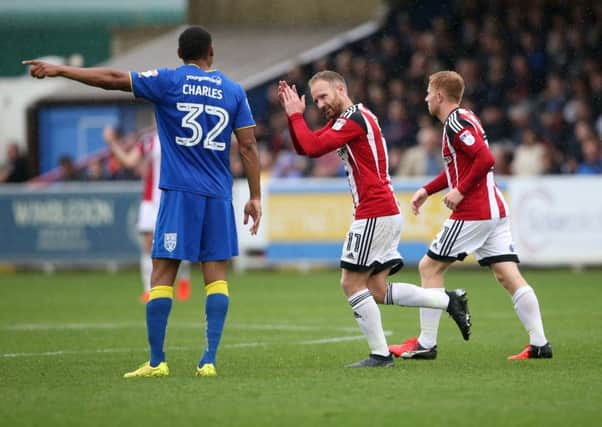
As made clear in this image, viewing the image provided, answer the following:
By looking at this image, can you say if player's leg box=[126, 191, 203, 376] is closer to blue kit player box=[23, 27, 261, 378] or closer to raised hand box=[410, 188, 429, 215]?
blue kit player box=[23, 27, 261, 378]

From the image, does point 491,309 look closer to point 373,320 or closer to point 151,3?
point 373,320

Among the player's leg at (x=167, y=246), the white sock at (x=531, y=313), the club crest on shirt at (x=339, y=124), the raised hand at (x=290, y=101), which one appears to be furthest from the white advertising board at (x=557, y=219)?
the player's leg at (x=167, y=246)

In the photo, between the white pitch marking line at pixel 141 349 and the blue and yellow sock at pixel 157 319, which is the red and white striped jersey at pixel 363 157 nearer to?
the blue and yellow sock at pixel 157 319

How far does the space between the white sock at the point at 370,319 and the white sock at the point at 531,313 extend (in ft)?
3.73

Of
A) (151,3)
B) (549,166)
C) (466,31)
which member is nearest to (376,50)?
(466,31)

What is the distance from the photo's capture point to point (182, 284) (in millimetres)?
16812

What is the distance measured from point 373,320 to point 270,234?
41.6 feet

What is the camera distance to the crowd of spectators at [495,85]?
71.7 ft

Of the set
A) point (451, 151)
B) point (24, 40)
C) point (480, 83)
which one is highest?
point (24, 40)

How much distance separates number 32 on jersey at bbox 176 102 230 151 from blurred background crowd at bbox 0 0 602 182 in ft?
43.0

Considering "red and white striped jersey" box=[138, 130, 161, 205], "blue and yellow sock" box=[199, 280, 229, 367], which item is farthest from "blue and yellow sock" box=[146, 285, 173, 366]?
"red and white striped jersey" box=[138, 130, 161, 205]

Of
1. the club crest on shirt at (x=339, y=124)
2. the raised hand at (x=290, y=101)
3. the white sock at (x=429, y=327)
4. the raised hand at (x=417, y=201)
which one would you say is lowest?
the white sock at (x=429, y=327)

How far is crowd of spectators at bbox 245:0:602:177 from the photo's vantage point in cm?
2184

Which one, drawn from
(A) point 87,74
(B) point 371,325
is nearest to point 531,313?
(B) point 371,325
